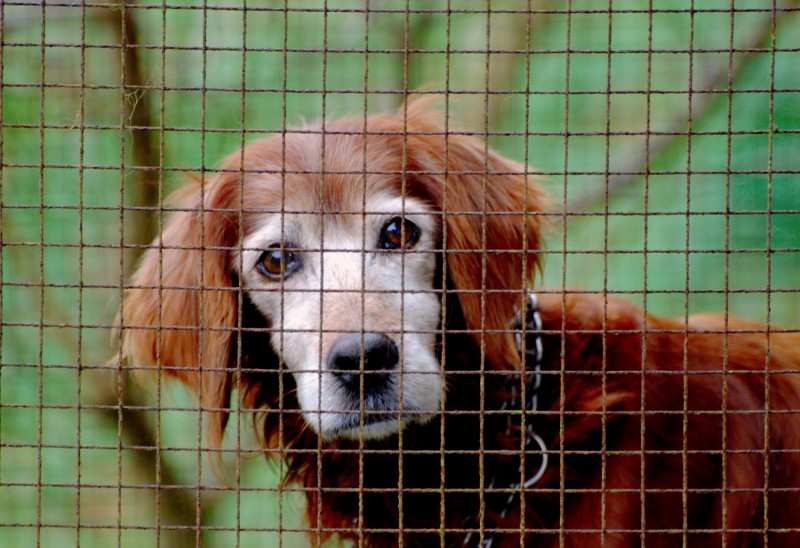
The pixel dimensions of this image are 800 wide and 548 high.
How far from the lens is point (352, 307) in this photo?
7.09 feet

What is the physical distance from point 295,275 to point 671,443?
1.11 m

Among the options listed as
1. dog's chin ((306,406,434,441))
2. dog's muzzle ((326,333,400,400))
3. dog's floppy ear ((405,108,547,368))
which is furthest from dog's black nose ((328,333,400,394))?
dog's floppy ear ((405,108,547,368))

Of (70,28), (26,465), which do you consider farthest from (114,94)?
(26,465)

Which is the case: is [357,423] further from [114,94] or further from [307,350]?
[114,94]

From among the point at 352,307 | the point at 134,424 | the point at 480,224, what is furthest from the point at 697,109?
the point at 134,424

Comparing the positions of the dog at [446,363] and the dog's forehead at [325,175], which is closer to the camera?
the dog at [446,363]

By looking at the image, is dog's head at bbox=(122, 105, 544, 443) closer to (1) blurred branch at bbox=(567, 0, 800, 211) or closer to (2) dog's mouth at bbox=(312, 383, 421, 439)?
(2) dog's mouth at bbox=(312, 383, 421, 439)

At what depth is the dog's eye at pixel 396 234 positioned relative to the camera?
97.7 inches

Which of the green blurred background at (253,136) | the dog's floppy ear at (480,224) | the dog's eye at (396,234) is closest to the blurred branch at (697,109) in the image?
the green blurred background at (253,136)

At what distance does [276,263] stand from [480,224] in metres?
0.60

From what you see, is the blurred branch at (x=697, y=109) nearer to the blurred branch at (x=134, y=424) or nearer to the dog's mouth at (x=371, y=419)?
the dog's mouth at (x=371, y=419)

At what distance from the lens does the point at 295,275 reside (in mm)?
2486

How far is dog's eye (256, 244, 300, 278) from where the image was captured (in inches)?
98.2

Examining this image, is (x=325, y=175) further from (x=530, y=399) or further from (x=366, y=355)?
(x=530, y=399)
